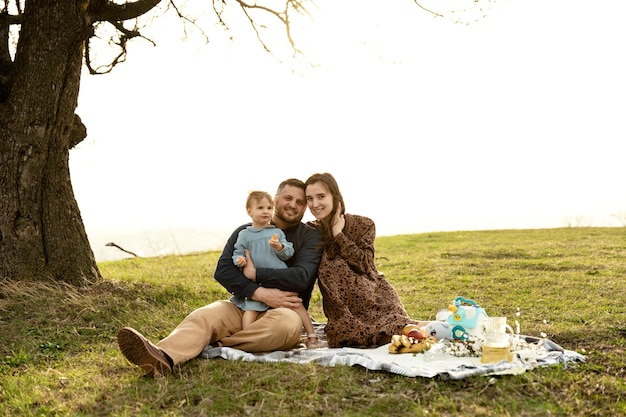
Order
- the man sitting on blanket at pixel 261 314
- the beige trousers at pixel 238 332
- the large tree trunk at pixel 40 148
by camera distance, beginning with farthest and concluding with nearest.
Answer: the large tree trunk at pixel 40 148
the beige trousers at pixel 238 332
the man sitting on blanket at pixel 261 314

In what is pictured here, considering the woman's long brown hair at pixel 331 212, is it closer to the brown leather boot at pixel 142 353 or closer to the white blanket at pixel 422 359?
the white blanket at pixel 422 359

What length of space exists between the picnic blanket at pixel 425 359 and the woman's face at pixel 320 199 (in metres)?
1.19

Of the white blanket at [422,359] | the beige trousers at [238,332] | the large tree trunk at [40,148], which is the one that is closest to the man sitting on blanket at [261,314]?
the beige trousers at [238,332]

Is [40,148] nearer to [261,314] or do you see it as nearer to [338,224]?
[261,314]

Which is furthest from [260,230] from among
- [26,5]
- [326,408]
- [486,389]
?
[26,5]

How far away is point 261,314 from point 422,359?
149cm

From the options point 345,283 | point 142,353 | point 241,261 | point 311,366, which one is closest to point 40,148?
point 241,261

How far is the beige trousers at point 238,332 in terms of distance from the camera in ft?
17.3

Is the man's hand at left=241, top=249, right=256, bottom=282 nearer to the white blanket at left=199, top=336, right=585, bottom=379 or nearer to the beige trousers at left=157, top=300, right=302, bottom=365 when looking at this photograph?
the beige trousers at left=157, top=300, right=302, bottom=365

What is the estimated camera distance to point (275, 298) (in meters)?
5.60

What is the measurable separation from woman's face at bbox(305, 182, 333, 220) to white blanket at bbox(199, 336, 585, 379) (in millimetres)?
1186

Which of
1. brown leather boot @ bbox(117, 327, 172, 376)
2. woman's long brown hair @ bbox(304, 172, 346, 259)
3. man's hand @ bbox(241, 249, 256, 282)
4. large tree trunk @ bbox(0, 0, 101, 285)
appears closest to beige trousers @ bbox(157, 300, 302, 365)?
brown leather boot @ bbox(117, 327, 172, 376)

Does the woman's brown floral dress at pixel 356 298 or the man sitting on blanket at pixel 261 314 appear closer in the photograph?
the man sitting on blanket at pixel 261 314

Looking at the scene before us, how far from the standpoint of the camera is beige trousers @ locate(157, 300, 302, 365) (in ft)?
17.3
